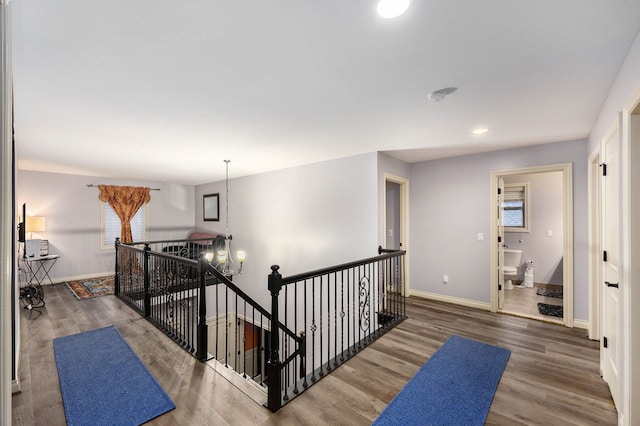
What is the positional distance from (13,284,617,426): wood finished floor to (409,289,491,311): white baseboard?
1.46 ft

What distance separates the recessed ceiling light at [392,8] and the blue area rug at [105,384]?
2882 millimetres

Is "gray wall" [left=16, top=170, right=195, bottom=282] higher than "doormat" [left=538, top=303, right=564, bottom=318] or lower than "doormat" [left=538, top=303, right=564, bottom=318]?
higher

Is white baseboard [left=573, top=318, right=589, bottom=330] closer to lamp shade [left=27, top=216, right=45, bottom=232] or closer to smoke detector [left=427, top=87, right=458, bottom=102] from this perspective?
smoke detector [left=427, top=87, right=458, bottom=102]

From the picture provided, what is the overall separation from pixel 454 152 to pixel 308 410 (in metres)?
3.86

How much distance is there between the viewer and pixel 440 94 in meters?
2.35

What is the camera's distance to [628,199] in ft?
5.70

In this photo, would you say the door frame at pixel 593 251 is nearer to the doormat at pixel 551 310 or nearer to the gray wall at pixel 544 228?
the doormat at pixel 551 310

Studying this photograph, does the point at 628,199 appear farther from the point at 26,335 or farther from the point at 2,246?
the point at 26,335

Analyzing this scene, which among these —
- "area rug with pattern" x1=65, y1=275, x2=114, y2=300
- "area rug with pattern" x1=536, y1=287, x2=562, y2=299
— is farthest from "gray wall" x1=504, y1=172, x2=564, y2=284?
"area rug with pattern" x1=65, y1=275, x2=114, y2=300

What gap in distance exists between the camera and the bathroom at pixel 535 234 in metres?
5.59

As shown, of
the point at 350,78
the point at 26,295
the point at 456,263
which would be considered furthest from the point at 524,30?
the point at 26,295

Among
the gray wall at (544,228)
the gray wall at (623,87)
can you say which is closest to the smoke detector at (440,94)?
the gray wall at (623,87)

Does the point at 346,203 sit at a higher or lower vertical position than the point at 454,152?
lower

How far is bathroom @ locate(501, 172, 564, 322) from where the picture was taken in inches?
220
